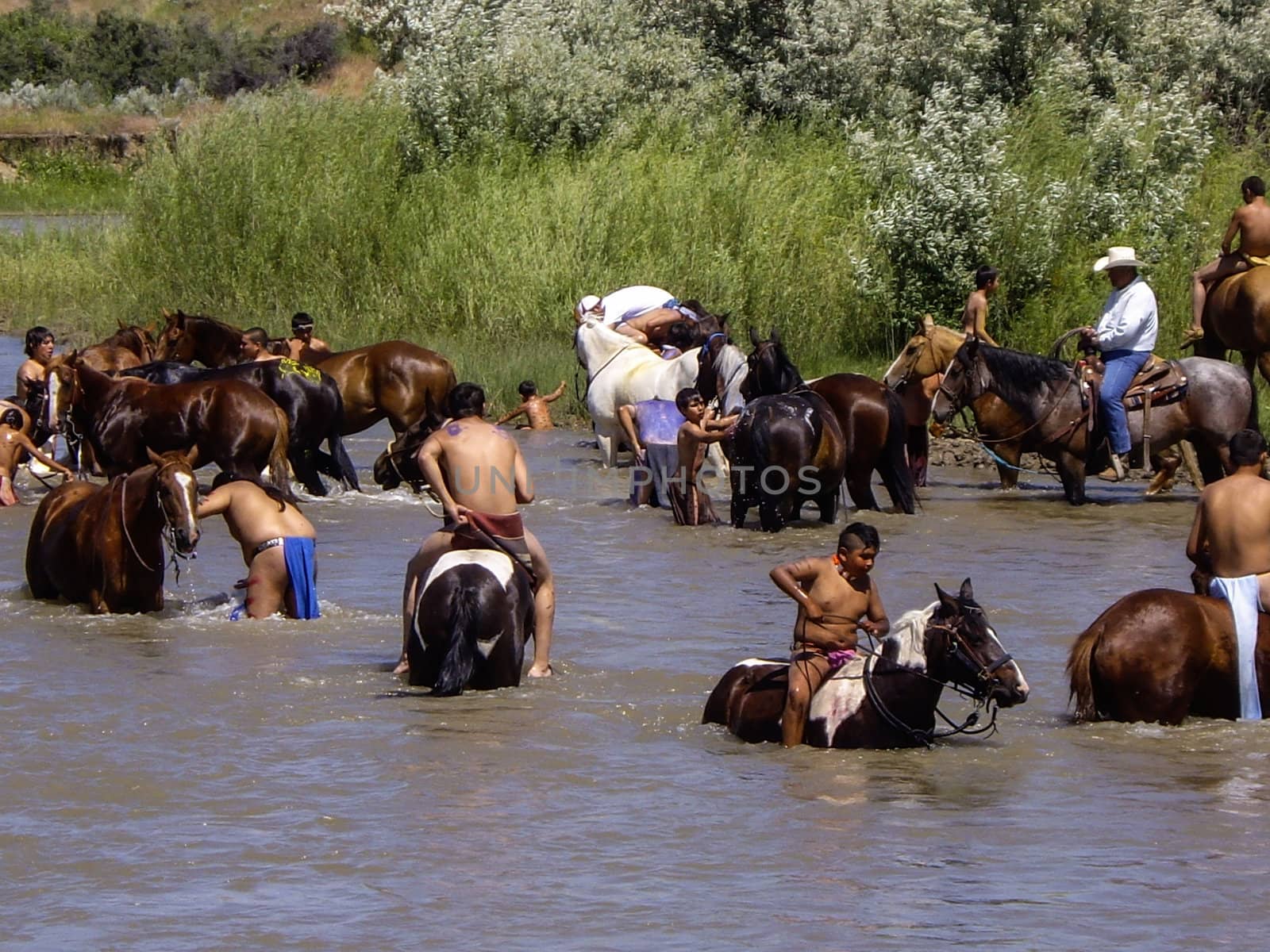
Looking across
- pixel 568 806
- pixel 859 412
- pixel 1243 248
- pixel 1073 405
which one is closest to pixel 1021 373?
pixel 1073 405

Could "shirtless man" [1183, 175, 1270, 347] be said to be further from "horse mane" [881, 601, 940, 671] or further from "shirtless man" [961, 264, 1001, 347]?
"horse mane" [881, 601, 940, 671]

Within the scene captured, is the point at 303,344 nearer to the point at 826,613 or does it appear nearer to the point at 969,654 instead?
the point at 826,613

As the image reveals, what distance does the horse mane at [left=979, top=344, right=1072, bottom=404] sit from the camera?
54.6 feet

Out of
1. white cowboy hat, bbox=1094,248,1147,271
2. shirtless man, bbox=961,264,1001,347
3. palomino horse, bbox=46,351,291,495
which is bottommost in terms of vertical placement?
Answer: palomino horse, bbox=46,351,291,495

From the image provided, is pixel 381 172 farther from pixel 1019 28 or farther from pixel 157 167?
pixel 1019 28

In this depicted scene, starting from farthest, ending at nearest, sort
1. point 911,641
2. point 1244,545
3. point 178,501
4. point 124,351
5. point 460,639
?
1. point 124,351
2. point 178,501
3. point 460,639
4. point 1244,545
5. point 911,641

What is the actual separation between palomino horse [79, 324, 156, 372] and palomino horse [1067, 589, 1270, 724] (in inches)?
462

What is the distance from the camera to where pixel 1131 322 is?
16.3 metres

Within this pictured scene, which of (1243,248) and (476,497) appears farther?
(1243,248)

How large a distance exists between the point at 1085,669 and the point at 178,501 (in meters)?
4.96

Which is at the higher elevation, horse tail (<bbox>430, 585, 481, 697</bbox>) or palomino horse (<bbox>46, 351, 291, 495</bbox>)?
palomino horse (<bbox>46, 351, 291, 495</bbox>)

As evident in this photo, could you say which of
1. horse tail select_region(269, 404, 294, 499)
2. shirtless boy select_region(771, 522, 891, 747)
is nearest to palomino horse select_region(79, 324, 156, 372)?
horse tail select_region(269, 404, 294, 499)

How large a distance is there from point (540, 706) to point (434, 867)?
251 cm

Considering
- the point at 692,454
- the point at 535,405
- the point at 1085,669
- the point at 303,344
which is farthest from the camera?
the point at 535,405
